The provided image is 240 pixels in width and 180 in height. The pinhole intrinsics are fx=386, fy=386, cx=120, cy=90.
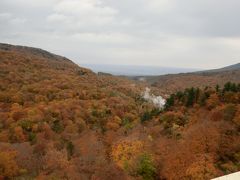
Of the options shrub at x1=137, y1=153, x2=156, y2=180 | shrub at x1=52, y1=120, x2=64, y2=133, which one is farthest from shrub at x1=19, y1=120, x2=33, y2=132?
shrub at x1=137, y1=153, x2=156, y2=180

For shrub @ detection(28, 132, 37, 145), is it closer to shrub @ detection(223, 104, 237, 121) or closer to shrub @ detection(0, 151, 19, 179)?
shrub @ detection(0, 151, 19, 179)

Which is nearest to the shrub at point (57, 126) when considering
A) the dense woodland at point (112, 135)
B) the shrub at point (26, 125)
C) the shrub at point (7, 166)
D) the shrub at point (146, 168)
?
the dense woodland at point (112, 135)

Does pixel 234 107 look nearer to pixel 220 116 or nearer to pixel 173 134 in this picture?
pixel 220 116

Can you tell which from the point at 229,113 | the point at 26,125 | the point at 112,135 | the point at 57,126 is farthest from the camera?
the point at 57,126

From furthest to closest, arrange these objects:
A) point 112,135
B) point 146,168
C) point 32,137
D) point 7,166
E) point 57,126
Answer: point 57,126 → point 32,137 → point 112,135 → point 7,166 → point 146,168

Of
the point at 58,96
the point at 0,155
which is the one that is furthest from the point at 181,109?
the point at 58,96

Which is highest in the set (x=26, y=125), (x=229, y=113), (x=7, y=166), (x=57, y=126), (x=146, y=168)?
(x=229, y=113)

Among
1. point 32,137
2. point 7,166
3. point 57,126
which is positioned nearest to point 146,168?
point 7,166

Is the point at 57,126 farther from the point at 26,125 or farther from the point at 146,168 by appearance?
the point at 146,168

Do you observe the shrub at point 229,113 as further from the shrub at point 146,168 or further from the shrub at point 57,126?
the shrub at point 57,126
